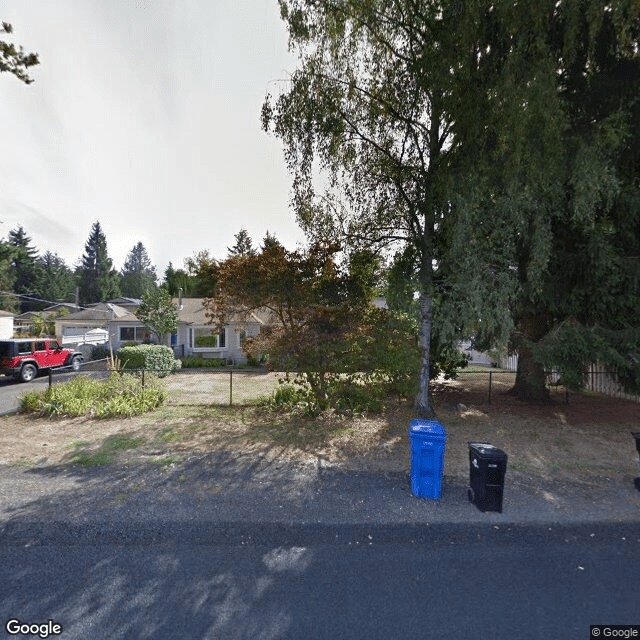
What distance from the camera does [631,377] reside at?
689 cm

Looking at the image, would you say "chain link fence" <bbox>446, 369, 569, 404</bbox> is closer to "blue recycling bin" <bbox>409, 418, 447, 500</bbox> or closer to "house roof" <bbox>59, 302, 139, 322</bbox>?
"blue recycling bin" <bbox>409, 418, 447, 500</bbox>

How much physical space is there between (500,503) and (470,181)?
17.4 feet

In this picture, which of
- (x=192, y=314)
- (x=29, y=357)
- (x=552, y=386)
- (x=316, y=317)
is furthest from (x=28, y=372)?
(x=552, y=386)

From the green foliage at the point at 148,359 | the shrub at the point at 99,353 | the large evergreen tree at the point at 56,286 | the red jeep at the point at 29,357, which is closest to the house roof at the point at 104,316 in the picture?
the shrub at the point at 99,353

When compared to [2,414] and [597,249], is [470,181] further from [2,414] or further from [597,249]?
[2,414]

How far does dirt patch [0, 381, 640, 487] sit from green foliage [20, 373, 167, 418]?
30cm

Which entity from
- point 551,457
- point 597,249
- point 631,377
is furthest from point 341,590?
point 631,377

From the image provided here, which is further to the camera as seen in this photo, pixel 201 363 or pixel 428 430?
pixel 201 363

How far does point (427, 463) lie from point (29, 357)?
16.9m

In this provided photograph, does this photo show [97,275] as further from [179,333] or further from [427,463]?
[427,463]

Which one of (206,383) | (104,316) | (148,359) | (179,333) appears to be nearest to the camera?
(206,383)

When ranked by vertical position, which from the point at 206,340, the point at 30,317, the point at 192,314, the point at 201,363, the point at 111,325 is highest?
the point at 30,317

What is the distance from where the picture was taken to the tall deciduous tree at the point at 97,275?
58812mm

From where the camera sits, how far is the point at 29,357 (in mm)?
13930
